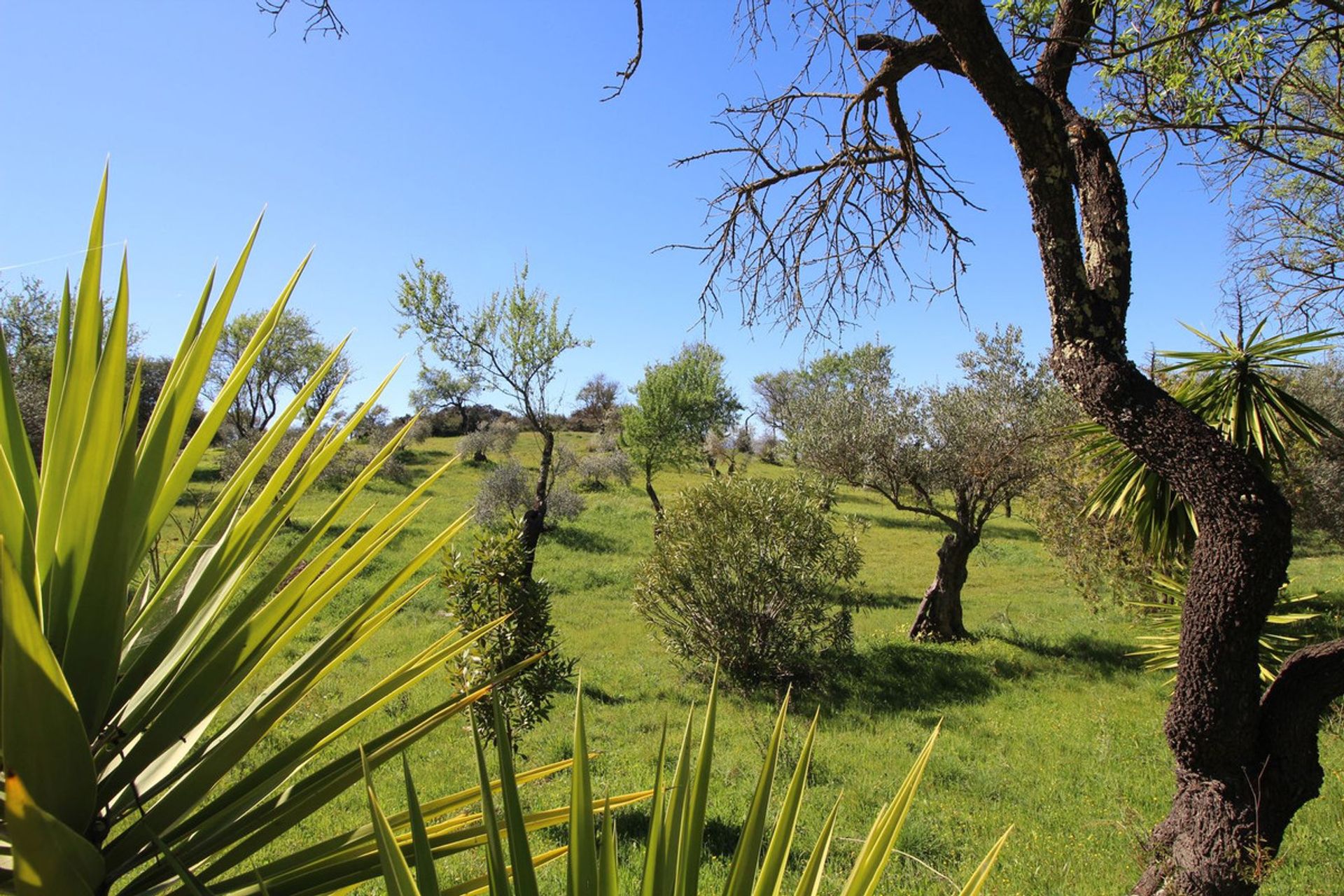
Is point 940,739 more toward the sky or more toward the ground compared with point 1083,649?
more toward the ground

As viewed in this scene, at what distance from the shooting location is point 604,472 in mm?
38656

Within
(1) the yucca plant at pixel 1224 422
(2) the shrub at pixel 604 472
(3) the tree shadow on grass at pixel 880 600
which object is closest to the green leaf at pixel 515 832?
(1) the yucca plant at pixel 1224 422

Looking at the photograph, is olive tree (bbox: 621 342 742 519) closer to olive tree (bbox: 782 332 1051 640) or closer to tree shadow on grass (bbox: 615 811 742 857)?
olive tree (bbox: 782 332 1051 640)

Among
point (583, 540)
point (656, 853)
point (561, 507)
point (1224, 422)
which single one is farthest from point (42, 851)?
point (561, 507)

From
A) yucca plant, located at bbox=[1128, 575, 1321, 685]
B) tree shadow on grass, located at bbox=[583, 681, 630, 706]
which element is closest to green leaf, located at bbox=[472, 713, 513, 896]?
Answer: yucca plant, located at bbox=[1128, 575, 1321, 685]

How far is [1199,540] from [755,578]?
27.5 ft

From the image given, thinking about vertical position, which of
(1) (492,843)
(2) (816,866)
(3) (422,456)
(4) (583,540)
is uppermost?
(3) (422,456)

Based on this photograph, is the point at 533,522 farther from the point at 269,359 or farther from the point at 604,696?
the point at 269,359

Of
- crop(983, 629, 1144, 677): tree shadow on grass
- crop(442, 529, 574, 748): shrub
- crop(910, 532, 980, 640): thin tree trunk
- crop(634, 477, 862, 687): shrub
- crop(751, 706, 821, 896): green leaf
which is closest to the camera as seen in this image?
crop(751, 706, 821, 896): green leaf

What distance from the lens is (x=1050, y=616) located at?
17297 millimetres

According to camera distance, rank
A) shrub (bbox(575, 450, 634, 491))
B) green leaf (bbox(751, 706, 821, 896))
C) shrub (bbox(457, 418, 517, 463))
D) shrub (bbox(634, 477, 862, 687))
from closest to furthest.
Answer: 1. green leaf (bbox(751, 706, 821, 896))
2. shrub (bbox(634, 477, 862, 687))
3. shrub (bbox(575, 450, 634, 491))
4. shrub (bbox(457, 418, 517, 463))

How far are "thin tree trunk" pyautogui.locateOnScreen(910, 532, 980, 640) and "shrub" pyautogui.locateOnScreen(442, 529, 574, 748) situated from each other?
9575 mm

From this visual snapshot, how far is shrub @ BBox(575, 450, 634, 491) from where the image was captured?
38375 millimetres

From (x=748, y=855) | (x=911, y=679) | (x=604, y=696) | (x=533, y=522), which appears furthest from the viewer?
(x=533, y=522)
